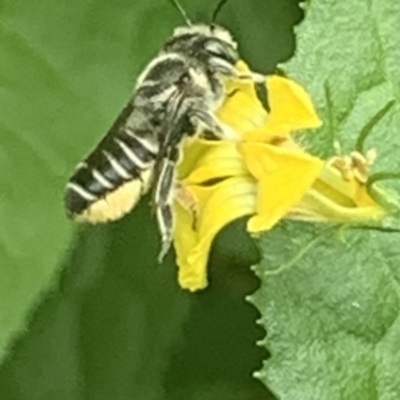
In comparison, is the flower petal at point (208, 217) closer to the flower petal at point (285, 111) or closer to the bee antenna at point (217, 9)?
the flower petal at point (285, 111)

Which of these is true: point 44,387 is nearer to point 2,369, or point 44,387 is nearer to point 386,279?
point 2,369

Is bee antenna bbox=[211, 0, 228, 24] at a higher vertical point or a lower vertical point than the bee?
lower

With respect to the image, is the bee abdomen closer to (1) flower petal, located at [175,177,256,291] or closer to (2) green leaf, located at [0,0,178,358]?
(1) flower petal, located at [175,177,256,291]

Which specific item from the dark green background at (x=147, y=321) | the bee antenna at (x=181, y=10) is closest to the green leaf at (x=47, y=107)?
the bee antenna at (x=181, y=10)

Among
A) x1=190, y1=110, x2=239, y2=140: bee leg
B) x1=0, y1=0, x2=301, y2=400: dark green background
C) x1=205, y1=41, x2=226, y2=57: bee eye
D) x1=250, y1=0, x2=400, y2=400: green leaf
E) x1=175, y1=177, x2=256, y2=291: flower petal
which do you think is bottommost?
x1=0, y1=0, x2=301, y2=400: dark green background

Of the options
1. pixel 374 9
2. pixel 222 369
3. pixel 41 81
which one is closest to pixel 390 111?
pixel 374 9

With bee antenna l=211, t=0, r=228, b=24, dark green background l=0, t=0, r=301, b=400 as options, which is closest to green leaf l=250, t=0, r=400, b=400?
bee antenna l=211, t=0, r=228, b=24
